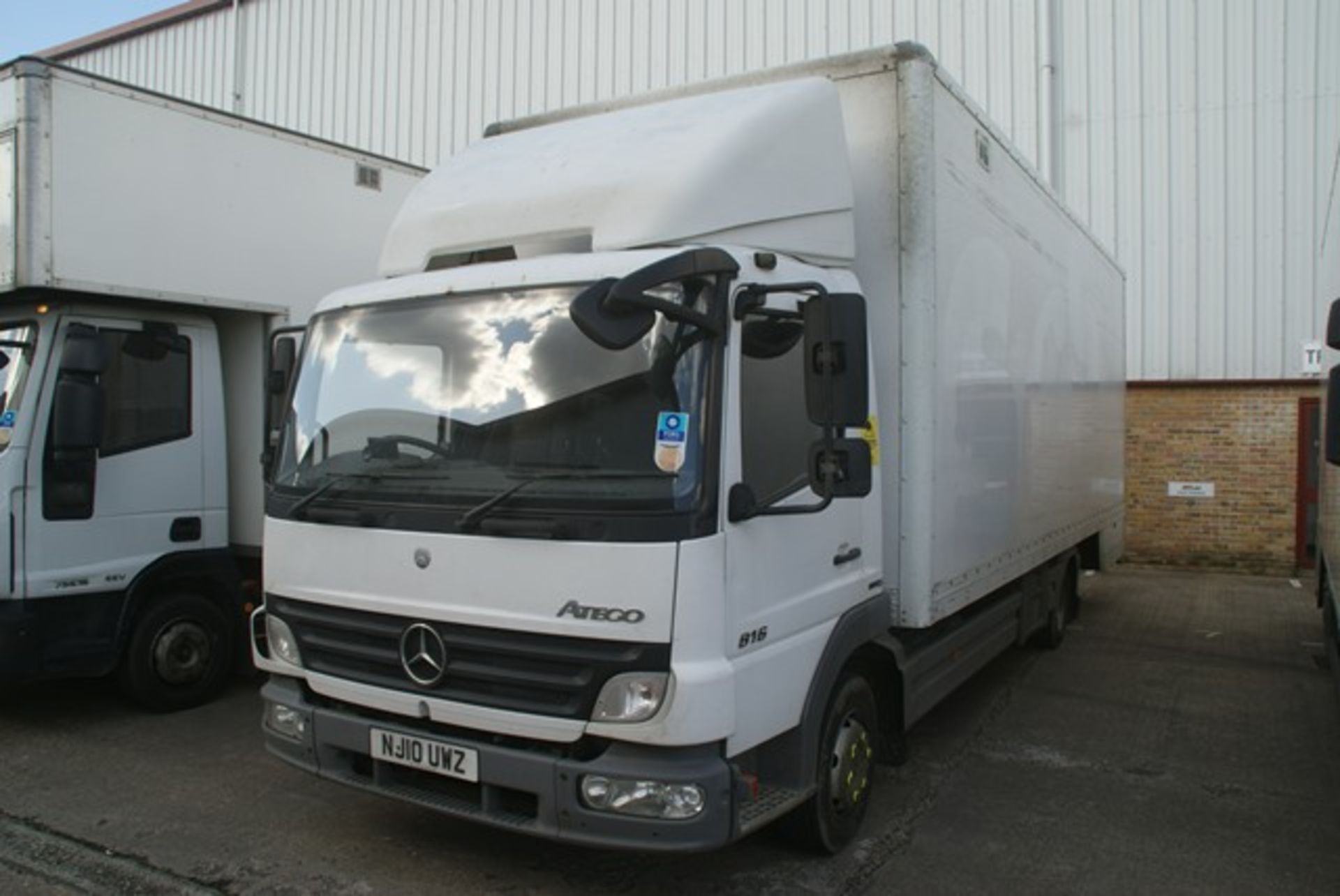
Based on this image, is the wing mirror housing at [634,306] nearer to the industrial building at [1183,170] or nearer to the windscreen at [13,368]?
the windscreen at [13,368]

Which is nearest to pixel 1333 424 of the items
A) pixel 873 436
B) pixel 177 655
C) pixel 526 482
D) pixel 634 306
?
pixel 873 436

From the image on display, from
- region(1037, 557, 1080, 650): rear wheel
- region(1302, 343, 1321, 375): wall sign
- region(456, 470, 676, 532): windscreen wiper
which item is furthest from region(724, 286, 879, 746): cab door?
region(1302, 343, 1321, 375): wall sign

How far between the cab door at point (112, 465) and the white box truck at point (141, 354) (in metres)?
0.01

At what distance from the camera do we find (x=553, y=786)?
3.22m

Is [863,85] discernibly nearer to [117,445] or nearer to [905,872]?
[905,872]

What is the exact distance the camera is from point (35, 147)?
17.5 ft

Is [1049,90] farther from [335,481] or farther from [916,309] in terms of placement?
[335,481]

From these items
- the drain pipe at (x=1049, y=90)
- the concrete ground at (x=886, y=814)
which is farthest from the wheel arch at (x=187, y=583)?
the drain pipe at (x=1049, y=90)

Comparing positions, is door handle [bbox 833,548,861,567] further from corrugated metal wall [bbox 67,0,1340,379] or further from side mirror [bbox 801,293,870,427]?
corrugated metal wall [bbox 67,0,1340,379]

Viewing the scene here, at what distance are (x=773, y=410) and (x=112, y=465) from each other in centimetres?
428

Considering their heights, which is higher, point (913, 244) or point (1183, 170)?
point (1183, 170)

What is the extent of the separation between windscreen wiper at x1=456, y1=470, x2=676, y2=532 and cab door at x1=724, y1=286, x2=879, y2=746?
348 mm

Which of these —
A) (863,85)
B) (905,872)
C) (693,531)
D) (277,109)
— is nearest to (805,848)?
(905,872)

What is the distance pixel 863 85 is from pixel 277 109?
17.2m
